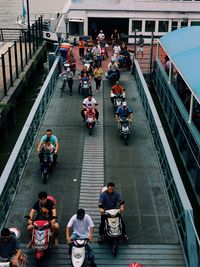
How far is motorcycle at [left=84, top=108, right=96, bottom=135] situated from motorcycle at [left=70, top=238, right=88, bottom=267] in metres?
7.95

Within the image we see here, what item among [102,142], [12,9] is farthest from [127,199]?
[12,9]

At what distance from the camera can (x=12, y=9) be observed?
59812 millimetres

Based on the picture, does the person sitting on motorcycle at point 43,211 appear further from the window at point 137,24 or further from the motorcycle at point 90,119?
the window at point 137,24

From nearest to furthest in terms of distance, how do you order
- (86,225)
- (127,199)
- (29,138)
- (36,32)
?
(86,225), (127,199), (29,138), (36,32)

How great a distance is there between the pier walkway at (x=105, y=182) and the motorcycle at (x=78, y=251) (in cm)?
78

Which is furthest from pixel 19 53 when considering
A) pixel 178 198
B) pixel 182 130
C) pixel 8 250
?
pixel 8 250

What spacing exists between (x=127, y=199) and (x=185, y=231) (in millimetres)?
2563

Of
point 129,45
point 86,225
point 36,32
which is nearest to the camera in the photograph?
point 86,225

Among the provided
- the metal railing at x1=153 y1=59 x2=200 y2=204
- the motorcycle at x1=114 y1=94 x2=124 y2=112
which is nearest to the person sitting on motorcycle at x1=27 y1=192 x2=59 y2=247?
the metal railing at x1=153 y1=59 x2=200 y2=204

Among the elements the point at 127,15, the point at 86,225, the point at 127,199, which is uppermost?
the point at 127,15

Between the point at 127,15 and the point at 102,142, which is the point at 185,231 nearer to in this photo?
the point at 102,142

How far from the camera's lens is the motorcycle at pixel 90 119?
1736 centimetres

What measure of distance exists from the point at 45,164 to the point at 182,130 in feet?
22.7

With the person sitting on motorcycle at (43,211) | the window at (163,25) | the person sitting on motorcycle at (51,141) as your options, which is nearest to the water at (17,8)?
the window at (163,25)
